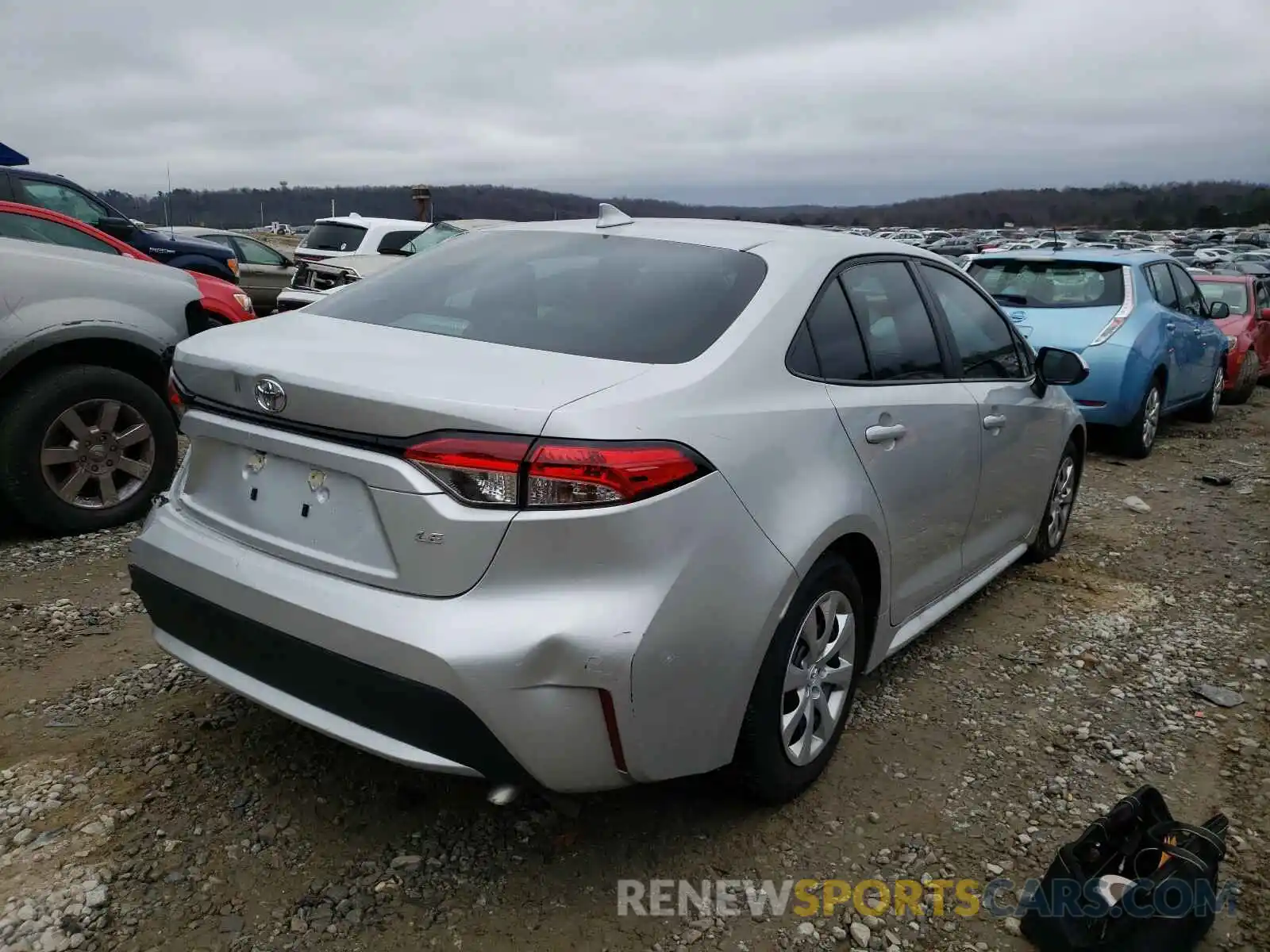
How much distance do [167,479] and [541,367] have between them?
138 inches

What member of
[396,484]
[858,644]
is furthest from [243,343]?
[858,644]

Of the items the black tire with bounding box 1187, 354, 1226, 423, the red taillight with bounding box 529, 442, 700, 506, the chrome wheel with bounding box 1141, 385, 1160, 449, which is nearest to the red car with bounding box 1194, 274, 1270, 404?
the black tire with bounding box 1187, 354, 1226, 423

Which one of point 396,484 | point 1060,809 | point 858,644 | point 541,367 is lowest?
point 1060,809

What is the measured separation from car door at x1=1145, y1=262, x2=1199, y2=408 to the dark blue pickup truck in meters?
7.71

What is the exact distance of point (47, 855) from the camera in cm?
246

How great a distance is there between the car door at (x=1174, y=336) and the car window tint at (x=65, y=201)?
9.31m

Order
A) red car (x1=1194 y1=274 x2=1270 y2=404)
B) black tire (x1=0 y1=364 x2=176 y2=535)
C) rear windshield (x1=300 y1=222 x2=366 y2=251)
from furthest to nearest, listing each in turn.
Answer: rear windshield (x1=300 y1=222 x2=366 y2=251)
red car (x1=1194 y1=274 x2=1270 y2=404)
black tire (x1=0 y1=364 x2=176 y2=535)

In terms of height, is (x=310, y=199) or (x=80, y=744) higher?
(x=310, y=199)

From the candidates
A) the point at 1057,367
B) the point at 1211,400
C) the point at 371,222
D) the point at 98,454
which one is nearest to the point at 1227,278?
the point at 1211,400

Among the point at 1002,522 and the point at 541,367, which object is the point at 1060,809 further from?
the point at 541,367

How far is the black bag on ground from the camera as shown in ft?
7.31

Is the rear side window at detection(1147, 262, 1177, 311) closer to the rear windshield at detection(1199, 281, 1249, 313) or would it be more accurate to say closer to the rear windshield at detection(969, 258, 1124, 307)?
the rear windshield at detection(969, 258, 1124, 307)

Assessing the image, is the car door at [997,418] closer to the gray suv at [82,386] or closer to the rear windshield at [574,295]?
the rear windshield at [574,295]

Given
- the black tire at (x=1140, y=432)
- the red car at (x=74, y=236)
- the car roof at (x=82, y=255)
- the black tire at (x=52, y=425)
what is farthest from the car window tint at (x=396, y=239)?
the black tire at (x=1140, y=432)
